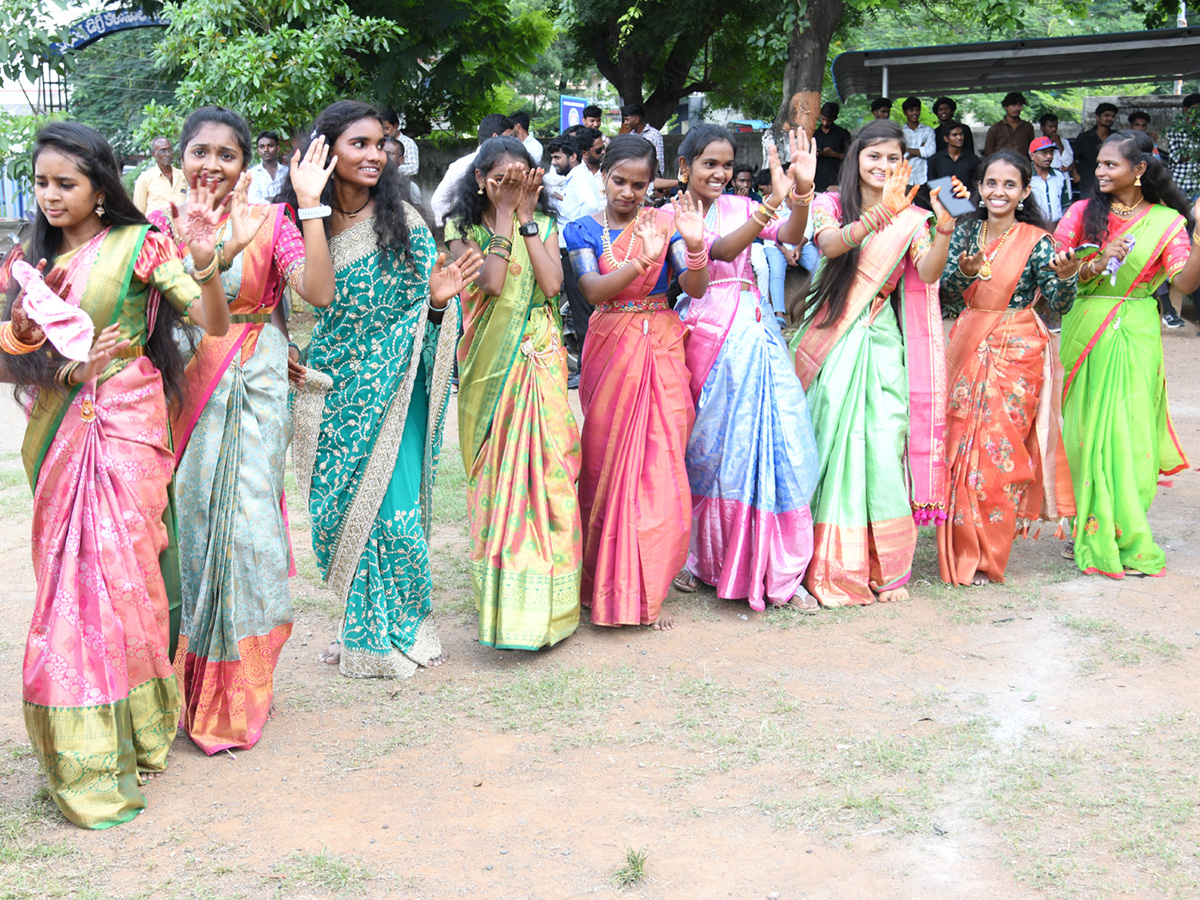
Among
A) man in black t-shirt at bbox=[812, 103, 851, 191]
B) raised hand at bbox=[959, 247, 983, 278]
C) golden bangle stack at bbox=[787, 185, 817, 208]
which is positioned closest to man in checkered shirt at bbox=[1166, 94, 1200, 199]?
man in black t-shirt at bbox=[812, 103, 851, 191]

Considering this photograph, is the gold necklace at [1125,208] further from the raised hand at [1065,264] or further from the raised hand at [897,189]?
the raised hand at [897,189]

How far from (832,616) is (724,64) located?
14322mm

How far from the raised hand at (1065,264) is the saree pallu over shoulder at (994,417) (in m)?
0.10

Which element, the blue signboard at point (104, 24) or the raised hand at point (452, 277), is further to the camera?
the blue signboard at point (104, 24)

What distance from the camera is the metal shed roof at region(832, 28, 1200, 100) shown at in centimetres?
1220

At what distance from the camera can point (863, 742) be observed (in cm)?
352

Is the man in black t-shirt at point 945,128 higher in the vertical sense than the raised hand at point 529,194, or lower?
higher

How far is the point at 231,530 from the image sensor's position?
353 centimetres

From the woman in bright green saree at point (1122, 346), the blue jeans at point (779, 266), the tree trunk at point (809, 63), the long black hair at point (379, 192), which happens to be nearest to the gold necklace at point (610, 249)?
the long black hair at point (379, 192)

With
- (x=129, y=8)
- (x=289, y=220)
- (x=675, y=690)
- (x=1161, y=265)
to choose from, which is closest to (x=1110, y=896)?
(x=675, y=690)

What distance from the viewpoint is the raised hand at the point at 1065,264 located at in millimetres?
4945

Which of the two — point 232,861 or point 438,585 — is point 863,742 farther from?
point 438,585

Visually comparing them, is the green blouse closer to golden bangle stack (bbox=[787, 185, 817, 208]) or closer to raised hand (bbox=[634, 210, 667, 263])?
golden bangle stack (bbox=[787, 185, 817, 208])

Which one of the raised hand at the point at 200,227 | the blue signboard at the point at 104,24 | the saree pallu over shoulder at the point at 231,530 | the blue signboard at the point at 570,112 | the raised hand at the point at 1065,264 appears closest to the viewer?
the raised hand at the point at 200,227
